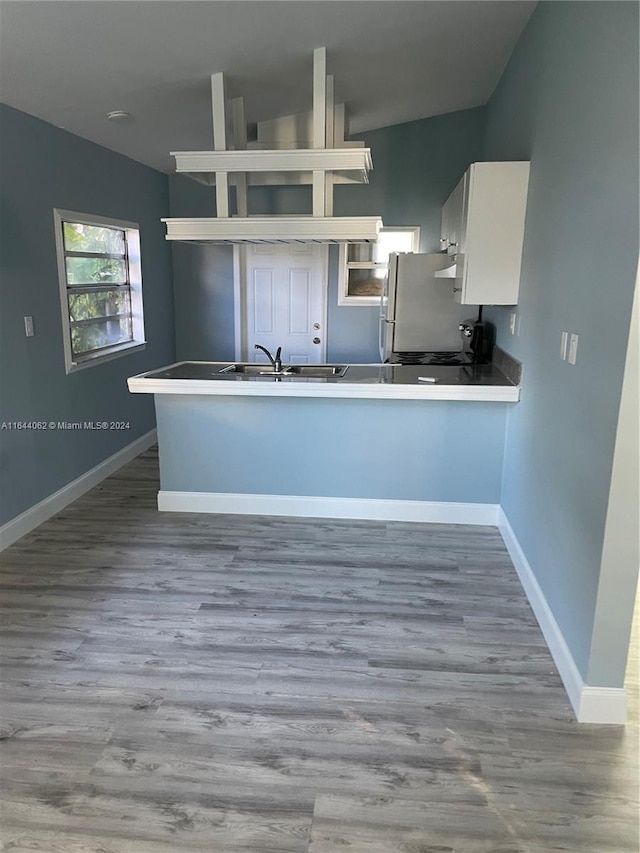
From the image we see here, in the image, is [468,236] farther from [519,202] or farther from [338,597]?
[338,597]

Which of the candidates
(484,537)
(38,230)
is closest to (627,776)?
(484,537)

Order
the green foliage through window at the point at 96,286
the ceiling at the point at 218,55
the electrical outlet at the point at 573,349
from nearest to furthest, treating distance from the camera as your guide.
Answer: the electrical outlet at the point at 573,349 → the ceiling at the point at 218,55 → the green foliage through window at the point at 96,286

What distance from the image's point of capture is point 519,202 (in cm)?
308

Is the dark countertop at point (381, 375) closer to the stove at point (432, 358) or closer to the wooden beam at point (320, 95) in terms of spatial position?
the stove at point (432, 358)

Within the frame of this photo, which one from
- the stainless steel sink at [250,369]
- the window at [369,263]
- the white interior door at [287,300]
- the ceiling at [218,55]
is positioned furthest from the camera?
the white interior door at [287,300]

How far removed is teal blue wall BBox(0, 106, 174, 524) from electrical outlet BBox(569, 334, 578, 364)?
285 cm

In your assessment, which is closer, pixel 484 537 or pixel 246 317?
pixel 484 537

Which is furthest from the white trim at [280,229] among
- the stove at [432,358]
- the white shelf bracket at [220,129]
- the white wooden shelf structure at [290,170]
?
the stove at [432,358]

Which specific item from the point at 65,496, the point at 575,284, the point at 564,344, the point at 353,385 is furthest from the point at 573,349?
the point at 65,496

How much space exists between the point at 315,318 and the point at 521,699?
4.04 metres

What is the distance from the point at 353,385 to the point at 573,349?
1341 mm

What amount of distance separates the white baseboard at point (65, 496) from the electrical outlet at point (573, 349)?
9.88 ft

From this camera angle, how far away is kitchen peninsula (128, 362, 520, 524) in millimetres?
3494

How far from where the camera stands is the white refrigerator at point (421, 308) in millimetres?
4527
